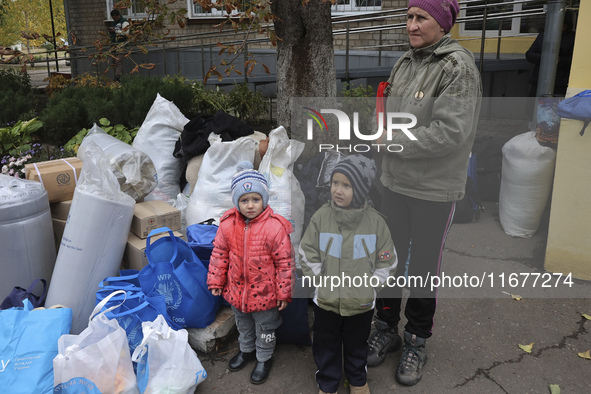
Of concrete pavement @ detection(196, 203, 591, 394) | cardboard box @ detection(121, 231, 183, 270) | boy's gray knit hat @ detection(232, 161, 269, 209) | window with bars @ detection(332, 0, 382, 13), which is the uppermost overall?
window with bars @ detection(332, 0, 382, 13)

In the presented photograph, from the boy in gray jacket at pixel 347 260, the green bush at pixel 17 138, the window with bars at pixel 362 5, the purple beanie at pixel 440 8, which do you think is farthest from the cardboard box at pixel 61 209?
the window with bars at pixel 362 5

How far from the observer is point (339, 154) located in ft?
13.3

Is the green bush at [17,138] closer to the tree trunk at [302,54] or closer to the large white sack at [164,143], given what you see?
the large white sack at [164,143]

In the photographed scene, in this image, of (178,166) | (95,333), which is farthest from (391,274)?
(178,166)

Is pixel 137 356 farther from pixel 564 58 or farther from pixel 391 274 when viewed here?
pixel 564 58

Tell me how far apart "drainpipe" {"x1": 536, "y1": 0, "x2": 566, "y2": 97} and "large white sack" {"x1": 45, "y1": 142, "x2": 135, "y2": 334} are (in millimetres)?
3514

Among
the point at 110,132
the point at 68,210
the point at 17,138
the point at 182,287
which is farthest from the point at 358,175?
the point at 17,138

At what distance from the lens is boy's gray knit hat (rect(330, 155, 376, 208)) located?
2.35m

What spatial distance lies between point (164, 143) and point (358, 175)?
2.65 meters

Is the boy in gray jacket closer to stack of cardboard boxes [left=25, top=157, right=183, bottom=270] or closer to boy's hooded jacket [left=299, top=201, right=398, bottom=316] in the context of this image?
boy's hooded jacket [left=299, top=201, right=398, bottom=316]

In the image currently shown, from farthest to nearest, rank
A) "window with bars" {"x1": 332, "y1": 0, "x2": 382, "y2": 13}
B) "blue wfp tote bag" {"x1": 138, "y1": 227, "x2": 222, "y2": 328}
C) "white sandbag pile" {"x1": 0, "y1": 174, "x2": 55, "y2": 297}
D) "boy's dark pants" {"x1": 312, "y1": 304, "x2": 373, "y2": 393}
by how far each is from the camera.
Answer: "window with bars" {"x1": 332, "y1": 0, "x2": 382, "y2": 13}
"white sandbag pile" {"x1": 0, "y1": 174, "x2": 55, "y2": 297}
"blue wfp tote bag" {"x1": 138, "y1": 227, "x2": 222, "y2": 328}
"boy's dark pants" {"x1": 312, "y1": 304, "x2": 373, "y2": 393}

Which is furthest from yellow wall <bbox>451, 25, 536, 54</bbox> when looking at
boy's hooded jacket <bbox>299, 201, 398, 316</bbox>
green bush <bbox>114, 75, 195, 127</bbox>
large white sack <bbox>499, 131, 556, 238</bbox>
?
boy's hooded jacket <bbox>299, 201, 398, 316</bbox>

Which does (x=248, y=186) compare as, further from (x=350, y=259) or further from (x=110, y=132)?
(x=110, y=132)

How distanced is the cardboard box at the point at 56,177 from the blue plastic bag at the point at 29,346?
3.48ft
